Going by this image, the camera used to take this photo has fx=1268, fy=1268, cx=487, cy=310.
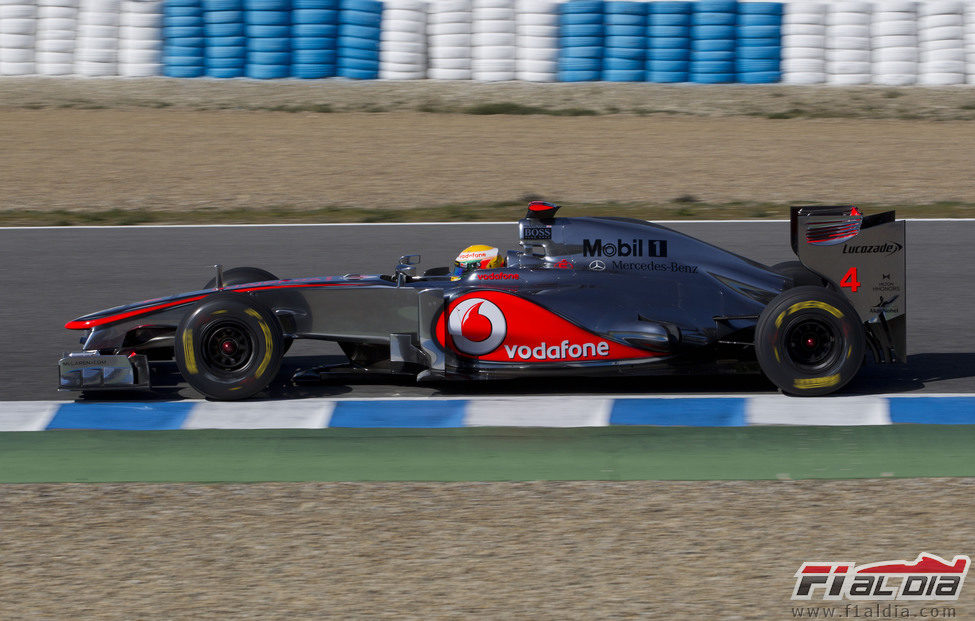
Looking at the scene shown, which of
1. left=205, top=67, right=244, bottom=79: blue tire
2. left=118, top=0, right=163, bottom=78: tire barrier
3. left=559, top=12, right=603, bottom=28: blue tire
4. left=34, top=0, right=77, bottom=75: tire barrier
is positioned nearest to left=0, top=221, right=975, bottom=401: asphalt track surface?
left=559, top=12, right=603, bottom=28: blue tire

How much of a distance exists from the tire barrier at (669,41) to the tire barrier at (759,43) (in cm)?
88

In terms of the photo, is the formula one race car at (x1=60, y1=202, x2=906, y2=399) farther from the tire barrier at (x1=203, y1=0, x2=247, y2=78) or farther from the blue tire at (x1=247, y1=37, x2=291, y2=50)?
the blue tire at (x1=247, y1=37, x2=291, y2=50)

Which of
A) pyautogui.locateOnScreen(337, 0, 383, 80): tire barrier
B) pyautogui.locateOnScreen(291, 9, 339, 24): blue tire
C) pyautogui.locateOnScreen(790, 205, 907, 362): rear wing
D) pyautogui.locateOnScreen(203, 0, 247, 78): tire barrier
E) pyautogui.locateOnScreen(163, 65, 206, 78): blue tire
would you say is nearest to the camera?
pyautogui.locateOnScreen(790, 205, 907, 362): rear wing

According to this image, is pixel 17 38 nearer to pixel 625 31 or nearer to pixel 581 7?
pixel 581 7

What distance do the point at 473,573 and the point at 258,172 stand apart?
12.6 metres

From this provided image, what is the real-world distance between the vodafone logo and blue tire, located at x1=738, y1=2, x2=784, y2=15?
15.3 metres

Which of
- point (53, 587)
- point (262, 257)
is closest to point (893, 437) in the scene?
point (53, 587)

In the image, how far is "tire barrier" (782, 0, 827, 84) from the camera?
20703mm

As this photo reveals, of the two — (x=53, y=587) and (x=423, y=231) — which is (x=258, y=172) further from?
(x=53, y=587)

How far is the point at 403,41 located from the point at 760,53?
600 centimetres

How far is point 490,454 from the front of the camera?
19.9 feet

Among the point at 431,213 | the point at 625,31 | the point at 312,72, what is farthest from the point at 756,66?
the point at 431,213

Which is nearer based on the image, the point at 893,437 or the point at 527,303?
the point at 893,437

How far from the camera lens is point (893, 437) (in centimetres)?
624
